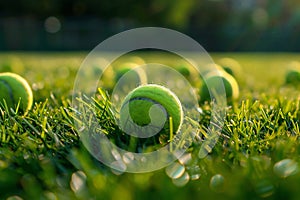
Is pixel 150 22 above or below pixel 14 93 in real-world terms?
below

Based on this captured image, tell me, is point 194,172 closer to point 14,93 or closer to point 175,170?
point 175,170

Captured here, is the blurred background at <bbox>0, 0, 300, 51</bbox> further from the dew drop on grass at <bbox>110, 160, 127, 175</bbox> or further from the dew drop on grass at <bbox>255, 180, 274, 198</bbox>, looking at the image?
the dew drop on grass at <bbox>255, 180, 274, 198</bbox>

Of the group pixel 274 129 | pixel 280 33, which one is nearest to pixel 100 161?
pixel 274 129

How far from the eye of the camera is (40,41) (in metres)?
28.0

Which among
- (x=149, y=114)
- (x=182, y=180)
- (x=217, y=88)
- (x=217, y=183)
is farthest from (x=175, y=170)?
(x=217, y=88)

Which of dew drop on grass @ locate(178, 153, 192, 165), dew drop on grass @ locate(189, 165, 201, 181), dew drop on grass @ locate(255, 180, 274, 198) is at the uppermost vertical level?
dew drop on grass @ locate(255, 180, 274, 198)

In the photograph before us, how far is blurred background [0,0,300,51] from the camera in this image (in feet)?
A: 92.4

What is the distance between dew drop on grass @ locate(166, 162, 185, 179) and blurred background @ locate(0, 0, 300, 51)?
27355 mm

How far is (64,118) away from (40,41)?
27.4m

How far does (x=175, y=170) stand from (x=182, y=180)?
6 cm

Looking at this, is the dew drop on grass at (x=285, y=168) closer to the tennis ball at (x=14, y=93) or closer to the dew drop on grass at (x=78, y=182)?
the dew drop on grass at (x=78, y=182)

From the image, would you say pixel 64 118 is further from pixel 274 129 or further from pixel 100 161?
pixel 274 129

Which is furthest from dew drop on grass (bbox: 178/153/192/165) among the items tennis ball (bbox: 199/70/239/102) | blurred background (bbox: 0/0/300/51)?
blurred background (bbox: 0/0/300/51)

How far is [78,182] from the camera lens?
3.94 ft
